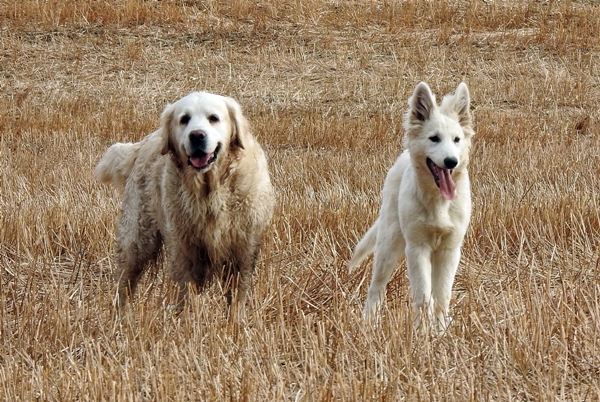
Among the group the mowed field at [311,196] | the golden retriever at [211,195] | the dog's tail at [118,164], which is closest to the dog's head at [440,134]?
the mowed field at [311,196]

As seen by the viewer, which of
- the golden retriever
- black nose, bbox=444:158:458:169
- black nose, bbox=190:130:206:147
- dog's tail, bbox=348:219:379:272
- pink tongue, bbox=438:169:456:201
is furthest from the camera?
dog's tail, bbox=348:219:379:272

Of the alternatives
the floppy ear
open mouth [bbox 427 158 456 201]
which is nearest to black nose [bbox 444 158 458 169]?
open mouth [bbox 427 158 456 201]

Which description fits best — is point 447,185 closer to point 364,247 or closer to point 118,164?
point 364,247

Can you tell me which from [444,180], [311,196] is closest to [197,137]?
[444,180]

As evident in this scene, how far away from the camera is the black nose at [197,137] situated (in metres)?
4.36

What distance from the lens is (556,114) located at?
12.1 metres

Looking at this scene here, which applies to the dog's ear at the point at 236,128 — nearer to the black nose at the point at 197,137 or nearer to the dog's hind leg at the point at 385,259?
the black nose at the point at 197,137

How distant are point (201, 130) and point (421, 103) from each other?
1157 mm

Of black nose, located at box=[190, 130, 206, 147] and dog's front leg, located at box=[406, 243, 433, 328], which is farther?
black nose, located at box=[190, 130, 206, 147]

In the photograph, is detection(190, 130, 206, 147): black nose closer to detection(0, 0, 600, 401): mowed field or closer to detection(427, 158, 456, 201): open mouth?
detection(0, 0, 600, 401): mowed field

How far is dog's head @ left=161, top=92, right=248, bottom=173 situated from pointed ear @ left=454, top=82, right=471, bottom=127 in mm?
1168

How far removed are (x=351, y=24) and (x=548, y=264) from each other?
43.4ft

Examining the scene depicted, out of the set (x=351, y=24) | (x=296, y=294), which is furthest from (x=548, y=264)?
(x=351, y=24)

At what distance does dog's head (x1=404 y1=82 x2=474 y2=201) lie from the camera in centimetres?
423
